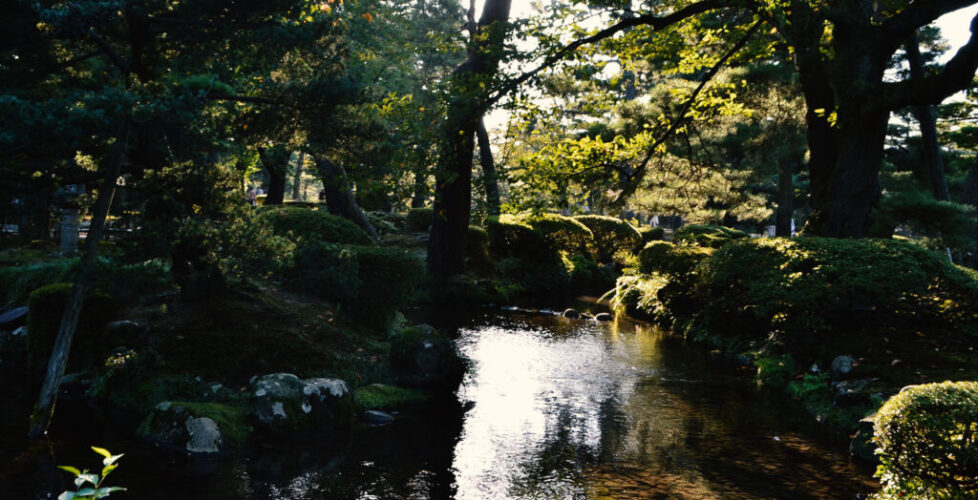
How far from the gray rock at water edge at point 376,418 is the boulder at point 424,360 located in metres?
1.49

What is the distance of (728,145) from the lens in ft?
95.8

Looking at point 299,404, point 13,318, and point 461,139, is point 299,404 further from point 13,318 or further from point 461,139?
point 13,318

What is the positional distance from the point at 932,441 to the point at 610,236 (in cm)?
2246

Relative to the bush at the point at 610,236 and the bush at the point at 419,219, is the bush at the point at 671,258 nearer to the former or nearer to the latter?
the bush at the point at 610,236

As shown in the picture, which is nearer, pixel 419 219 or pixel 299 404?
pixel 299 404

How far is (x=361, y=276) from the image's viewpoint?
11.8 metres

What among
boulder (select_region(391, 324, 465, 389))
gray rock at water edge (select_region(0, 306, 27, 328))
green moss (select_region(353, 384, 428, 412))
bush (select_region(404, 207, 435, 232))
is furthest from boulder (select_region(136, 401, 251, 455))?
bush (select_region(404, 207, 435, 232))

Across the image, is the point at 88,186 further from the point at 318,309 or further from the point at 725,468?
the point at 725,468

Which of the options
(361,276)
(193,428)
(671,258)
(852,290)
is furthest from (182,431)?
(671,258)

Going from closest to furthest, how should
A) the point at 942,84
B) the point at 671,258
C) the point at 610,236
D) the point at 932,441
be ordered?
1. the point at 932,441
2. the point at 942,84
3. the point at 671,258
4. the point at 610,236

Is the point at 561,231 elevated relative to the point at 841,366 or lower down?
elevated

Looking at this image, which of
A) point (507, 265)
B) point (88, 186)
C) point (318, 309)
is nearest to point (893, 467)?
point (318, 309)

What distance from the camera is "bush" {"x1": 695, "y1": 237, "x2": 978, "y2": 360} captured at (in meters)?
10.5

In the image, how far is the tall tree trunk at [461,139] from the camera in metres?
11.5
